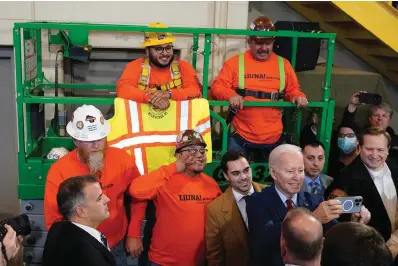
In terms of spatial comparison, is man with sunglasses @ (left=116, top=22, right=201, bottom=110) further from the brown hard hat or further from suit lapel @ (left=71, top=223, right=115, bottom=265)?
suit lapel @ (left=71, top=223, right=115, bottom=265)

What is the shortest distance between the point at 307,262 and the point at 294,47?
357 centimetres

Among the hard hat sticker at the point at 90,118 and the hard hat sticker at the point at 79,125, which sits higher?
the hard hat sticker at the point at 90,118

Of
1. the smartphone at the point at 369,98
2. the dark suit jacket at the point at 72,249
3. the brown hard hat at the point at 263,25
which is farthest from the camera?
the smartphone at the point at 369,98

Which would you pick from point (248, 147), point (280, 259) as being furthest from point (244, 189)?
point (248, 147)

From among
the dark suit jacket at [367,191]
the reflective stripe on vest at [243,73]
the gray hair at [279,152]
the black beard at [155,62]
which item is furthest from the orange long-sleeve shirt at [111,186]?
the dark suit jacket at [367,191]

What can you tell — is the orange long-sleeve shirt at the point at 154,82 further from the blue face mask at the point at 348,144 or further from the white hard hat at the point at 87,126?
the blue face mask at the point at 348,144

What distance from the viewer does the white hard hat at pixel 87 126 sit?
3789 millimetres

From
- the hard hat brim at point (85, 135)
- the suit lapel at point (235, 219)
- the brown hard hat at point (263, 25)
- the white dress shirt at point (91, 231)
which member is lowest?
the suit lapel at point (235, 219)

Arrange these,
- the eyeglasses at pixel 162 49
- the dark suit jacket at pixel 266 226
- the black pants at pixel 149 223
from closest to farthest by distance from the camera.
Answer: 1. the dark suit jacket at pixel 266 226
2. the black pants at pixel 149 223
3. the eyeglasses at pixel 162 49

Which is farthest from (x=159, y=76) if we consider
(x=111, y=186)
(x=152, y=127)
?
(x=111, y=186)

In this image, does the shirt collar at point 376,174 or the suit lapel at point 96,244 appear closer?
the suit lapel at point 96,244

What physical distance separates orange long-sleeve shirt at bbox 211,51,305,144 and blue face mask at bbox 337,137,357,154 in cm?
65

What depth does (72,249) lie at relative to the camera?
9.12 feet

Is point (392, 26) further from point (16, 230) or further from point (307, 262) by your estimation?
point (16, 230)
